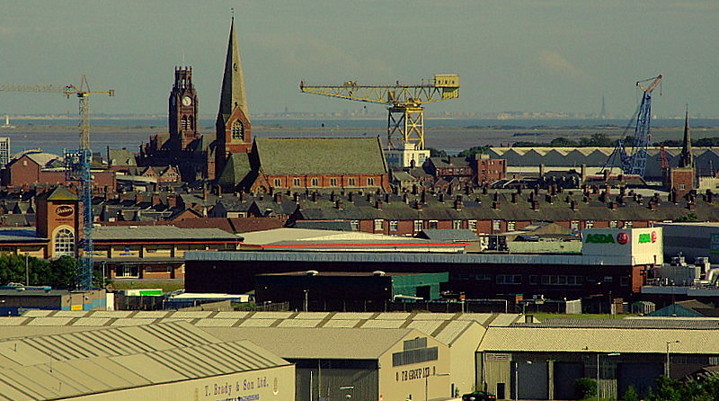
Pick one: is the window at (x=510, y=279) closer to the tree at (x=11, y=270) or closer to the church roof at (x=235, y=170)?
the tree at (x=11, y=270)

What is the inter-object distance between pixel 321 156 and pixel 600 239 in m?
85.0

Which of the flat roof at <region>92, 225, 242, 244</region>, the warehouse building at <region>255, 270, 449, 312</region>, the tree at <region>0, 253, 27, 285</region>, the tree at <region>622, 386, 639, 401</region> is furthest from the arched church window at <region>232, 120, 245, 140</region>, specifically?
the tree at <region>622, 386, 639, 401</region>

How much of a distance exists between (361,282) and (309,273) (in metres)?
3.15

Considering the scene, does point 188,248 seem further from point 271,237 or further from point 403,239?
point 403,239

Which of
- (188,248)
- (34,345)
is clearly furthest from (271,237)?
(34,345)

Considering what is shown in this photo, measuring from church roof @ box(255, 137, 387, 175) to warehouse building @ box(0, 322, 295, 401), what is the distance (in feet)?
359

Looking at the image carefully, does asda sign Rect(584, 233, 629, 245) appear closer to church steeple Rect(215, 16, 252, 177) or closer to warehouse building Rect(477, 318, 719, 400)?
warehouse building Rect(477, 318, 719, 400)

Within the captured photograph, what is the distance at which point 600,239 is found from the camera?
101m

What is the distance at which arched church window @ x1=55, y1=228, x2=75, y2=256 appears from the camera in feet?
418

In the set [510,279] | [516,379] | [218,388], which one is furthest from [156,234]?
[218,388]

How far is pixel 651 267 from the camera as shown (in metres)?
101

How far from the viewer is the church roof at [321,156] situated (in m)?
182

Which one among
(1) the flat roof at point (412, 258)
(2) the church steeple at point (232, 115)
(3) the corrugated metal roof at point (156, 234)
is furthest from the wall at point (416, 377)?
(2) the church steeple at point (232, 115)

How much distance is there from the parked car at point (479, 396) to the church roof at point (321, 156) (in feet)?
344
